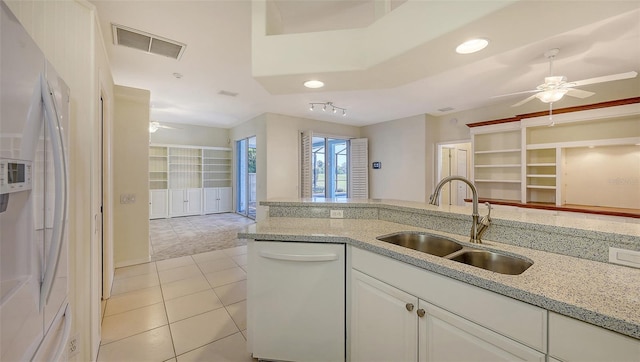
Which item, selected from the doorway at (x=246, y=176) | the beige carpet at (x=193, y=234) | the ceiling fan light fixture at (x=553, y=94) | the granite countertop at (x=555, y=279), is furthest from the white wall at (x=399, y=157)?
the granite countertop at (x=555, y=279)

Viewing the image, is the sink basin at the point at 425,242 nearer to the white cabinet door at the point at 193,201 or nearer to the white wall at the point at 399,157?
the white wall at the point at 399,157

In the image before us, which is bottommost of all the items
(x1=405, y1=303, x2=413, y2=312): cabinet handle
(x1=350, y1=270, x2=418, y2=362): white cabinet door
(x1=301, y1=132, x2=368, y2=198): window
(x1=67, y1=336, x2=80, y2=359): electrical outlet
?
(x1=67, y1=336, x2=80, y2=359): electrical outlet

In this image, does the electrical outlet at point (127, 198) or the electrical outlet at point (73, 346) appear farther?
the electrical outlet at point (127, 198)

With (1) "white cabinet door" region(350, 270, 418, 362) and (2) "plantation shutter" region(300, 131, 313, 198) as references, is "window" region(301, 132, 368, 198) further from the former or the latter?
(1) "white cabinet door" region(350, 270, 418, 362)

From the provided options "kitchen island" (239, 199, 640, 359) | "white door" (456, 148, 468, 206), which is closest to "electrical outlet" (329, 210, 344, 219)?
"kitchen island" (239, 199, 640, 359)

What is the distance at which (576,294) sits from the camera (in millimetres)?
873

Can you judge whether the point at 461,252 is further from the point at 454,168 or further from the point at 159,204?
the point at 159,204

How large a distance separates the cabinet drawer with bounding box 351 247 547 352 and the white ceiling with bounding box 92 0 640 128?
120 centimetres

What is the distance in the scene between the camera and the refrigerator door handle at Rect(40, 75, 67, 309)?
0.88m

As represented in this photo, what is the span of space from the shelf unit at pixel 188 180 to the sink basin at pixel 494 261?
7553mm

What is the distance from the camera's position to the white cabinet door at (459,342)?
A: 3.09ft

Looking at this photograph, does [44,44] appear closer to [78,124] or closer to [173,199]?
[78,124]

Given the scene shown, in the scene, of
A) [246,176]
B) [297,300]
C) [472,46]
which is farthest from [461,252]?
[246,176]

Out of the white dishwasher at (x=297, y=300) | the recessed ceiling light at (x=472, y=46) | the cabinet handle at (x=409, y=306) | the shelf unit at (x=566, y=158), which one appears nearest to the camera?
the cabinet handle at (x=409, y=306)
